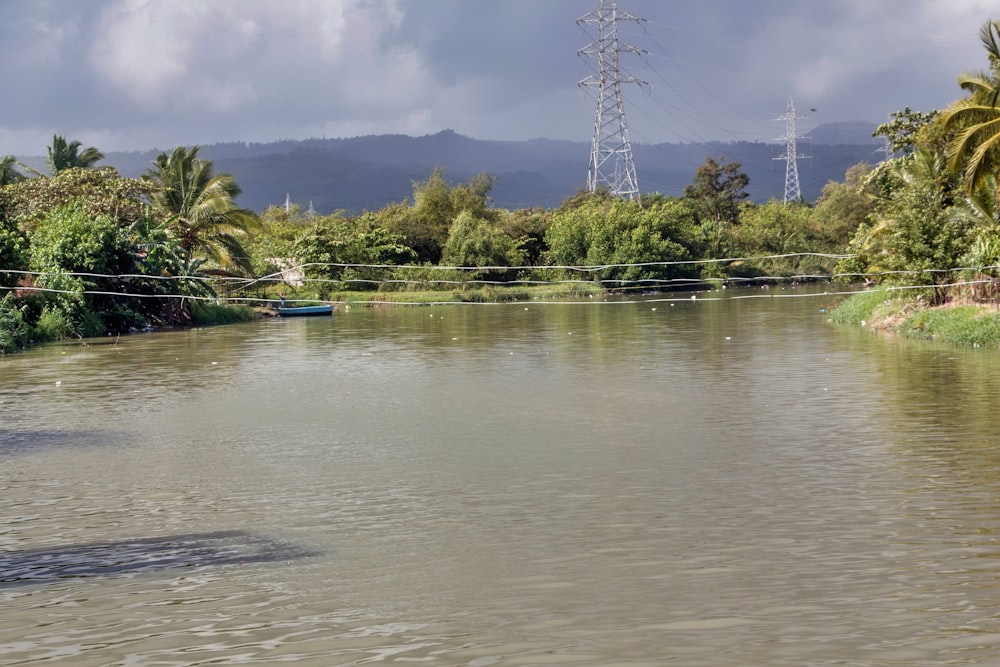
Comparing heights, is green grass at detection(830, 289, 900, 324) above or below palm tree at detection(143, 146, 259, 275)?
below

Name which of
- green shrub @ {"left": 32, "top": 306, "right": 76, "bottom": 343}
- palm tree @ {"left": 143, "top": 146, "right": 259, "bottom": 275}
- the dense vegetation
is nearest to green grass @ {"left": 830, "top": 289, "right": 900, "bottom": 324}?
the dense vegetation

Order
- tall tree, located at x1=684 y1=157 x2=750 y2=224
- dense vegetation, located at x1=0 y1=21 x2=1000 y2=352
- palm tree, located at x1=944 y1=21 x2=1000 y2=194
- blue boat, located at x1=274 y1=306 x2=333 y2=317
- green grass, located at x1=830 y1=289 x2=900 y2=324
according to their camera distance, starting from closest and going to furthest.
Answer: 1. palm tree, located at x1=944 y1=21 x2=1000 y2=194
2. dense vegetation, located at x1=0 y1=21 x2=1000 y2=352
3. green grass, located at x1=830 y1=289 x2=900 y2=324
4. blue boat, located at x1=274 y1=306 x2=333 y2=317
5. tall tree, located at x1=684 y1=157 x2=750 y2=224

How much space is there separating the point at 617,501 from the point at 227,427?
7.74m

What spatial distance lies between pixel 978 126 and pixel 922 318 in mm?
8641

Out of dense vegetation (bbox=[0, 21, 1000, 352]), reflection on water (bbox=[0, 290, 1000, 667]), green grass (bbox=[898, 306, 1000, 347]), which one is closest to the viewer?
reflection on water (bbox=[0, 290, 1000, 667])

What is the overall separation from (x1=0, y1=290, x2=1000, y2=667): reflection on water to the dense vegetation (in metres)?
6.82

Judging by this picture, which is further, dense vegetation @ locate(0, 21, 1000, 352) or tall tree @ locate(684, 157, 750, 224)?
tall tree @ locate(684, 157, 750, 224)

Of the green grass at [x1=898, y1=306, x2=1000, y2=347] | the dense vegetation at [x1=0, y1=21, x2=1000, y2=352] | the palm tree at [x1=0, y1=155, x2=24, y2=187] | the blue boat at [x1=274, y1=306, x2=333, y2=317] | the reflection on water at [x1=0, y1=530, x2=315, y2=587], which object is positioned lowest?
the reflection on water at [x1=0, y1=530, x2=315, y2=587]

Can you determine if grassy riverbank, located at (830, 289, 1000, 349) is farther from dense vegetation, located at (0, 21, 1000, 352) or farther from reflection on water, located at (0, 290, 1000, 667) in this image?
reflection on water, located at (0, 290, 1000, 667)

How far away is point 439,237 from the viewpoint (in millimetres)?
70062

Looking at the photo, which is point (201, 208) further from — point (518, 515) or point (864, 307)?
point (518, 515)

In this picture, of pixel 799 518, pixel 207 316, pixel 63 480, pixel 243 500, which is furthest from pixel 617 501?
pixel 207 316

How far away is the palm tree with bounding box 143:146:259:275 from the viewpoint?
143ft

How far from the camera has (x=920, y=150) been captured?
31922 millimetres
